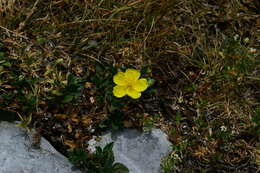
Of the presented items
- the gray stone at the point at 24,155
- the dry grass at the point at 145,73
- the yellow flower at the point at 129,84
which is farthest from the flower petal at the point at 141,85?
the gray stone at the point at 24,155

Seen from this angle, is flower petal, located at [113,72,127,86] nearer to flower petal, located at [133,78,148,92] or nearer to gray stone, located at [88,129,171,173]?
flower petal, located at [133,78,148,92]

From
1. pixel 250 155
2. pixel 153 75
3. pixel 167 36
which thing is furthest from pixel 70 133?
pixel 250 155

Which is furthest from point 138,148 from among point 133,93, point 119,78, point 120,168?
point 119,78

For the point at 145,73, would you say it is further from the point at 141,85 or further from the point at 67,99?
the point at 67,99

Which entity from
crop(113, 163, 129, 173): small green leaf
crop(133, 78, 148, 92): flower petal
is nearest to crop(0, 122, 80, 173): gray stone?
crop(113, 163, 129, 173): small green leaf

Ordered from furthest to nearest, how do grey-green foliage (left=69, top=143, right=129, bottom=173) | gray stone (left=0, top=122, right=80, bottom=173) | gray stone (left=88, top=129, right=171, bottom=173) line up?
gray stone (left=88, top=129, right=171, bottom=173), grey-green foliage (left=69, top=143, right=129, bottom=173), gray stone (left=0, top=122, right=80, bottom=173)
